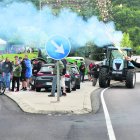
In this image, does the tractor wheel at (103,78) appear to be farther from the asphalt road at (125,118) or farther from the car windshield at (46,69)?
the asphalt road at (125,118)

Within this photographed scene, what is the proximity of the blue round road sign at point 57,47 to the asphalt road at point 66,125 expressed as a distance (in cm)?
224

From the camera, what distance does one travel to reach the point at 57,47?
19750mm

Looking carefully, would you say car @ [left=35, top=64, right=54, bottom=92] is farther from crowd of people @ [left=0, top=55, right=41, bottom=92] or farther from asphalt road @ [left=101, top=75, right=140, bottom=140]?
asphalt road @ [left=101, top=75, right=140, bottom=140]

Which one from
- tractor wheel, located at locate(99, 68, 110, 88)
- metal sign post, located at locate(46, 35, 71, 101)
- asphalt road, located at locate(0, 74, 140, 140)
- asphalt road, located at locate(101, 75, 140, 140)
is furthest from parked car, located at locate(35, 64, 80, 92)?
asphalt road, located at locate(0, 74, 140, 140)

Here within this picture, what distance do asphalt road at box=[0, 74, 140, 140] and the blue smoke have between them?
530 inches

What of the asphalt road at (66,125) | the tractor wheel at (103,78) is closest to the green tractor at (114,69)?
the tractor wheel at (103,78)

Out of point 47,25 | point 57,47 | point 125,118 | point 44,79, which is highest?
point 47,25

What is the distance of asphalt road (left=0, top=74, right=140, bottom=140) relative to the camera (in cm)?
1251

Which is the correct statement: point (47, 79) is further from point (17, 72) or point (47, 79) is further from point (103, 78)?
point (103, 78)

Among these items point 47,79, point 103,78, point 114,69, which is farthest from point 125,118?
point 114,69

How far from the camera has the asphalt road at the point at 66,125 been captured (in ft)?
41.0

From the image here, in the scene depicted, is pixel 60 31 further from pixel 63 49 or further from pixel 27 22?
pixel 63 49

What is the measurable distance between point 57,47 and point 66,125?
5.68m

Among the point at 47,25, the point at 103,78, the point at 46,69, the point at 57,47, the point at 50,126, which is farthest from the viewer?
the point at 47,25
